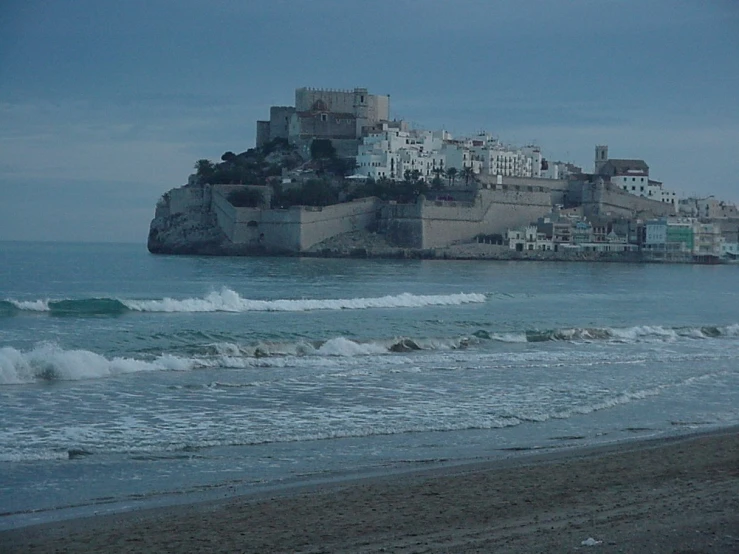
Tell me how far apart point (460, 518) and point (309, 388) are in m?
5.27

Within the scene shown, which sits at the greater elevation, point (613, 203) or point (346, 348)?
point (613, 203)

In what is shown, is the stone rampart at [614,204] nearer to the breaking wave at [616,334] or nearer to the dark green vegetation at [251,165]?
the dark green vegetation at [251,165]

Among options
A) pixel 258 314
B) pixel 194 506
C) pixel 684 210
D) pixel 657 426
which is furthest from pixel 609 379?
pixel 684 210

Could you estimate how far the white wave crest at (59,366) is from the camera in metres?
10.8

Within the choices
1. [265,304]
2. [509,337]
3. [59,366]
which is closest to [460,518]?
[59,366]

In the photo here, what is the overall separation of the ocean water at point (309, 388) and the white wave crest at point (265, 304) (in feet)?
0.22

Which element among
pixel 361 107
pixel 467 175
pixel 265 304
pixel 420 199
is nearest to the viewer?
pixel 265 304

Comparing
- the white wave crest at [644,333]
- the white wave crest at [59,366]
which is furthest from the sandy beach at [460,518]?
the white wave crest at [644,333]

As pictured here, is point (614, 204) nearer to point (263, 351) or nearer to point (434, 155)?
point (434, 155)

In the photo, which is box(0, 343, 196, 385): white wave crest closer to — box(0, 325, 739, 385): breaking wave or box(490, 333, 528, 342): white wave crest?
box(0, 325, 739, 385): breaking wave

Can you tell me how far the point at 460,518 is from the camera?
5.59 metres

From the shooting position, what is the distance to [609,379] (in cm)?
1200

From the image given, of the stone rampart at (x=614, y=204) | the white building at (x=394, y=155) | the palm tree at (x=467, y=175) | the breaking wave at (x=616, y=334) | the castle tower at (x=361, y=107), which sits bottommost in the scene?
the breaking wave at (x=616, y=334)

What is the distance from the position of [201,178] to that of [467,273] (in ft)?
76.3
